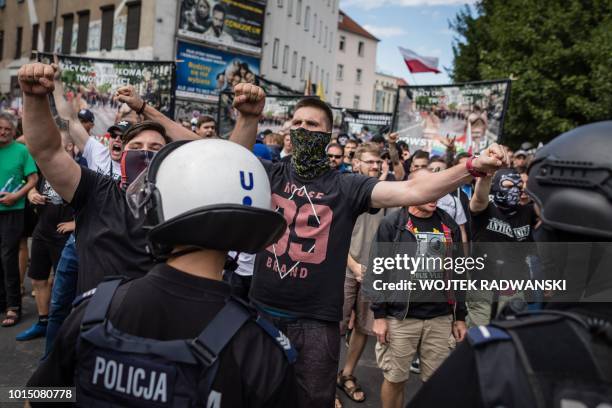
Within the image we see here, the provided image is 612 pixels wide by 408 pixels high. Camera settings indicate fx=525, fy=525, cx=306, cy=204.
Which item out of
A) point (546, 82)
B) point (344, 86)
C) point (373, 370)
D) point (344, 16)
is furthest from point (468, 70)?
point (344, 16)

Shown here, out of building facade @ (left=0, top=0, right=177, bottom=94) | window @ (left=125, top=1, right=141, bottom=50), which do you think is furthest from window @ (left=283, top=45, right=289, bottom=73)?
window @ (left=125, top=1, right=141, bottom=50)

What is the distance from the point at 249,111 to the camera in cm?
298

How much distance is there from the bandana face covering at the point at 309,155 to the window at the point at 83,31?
26.8 meters

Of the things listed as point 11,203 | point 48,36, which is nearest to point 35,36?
point 48,36

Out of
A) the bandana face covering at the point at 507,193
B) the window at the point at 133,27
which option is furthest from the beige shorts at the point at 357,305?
the window at the point at 133,27

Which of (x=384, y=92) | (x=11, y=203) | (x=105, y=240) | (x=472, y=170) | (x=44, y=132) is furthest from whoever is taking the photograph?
(x=384, y=92)

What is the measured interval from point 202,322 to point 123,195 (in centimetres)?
161

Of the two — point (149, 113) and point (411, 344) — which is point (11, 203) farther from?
point (411, 344)

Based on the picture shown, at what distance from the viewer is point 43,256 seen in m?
5.43

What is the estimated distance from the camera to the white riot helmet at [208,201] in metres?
1.55

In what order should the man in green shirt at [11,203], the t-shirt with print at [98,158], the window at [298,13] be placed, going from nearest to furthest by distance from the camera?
1. the t-shirt with print at [98,158]
2. the man in green shirt at [11,203]
3. the window at [298,13]

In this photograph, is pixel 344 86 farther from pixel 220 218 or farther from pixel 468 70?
pixel 220 218

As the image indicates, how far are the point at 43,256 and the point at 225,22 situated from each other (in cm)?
2202
